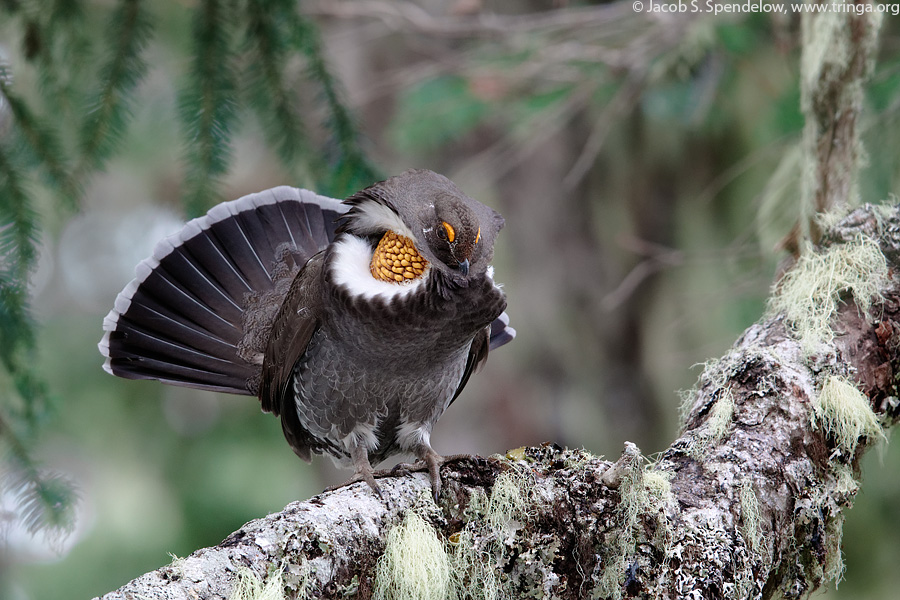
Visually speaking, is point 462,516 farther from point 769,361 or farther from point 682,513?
point 769,361

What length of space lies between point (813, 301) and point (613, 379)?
137 inches

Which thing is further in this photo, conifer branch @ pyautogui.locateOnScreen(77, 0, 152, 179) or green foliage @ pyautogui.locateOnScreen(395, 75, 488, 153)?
green foliage @ pyautogui.locateOnScreen(395, 75, 488, 153)

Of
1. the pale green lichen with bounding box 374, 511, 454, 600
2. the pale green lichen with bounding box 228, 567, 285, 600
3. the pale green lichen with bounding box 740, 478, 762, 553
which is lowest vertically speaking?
the pale green lichen with bounding box 228, 567, 285, 600

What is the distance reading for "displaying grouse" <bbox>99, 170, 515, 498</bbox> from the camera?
2.38 metres

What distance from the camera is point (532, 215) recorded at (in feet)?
19.0

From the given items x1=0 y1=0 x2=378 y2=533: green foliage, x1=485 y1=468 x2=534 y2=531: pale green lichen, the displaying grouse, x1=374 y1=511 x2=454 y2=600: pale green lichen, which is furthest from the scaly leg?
x1=0 y1=0 x2=378 y2=533: green foliage

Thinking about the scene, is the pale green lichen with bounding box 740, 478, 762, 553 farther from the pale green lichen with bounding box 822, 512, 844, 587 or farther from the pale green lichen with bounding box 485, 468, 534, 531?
the pale green lichen with bounding box 485, 468, 534, 531

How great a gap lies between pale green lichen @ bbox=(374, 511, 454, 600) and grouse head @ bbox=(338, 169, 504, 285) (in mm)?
755

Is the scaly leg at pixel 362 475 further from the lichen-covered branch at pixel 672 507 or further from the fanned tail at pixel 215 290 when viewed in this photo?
the fanned tail at pixel 215 290

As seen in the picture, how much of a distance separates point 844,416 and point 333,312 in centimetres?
160

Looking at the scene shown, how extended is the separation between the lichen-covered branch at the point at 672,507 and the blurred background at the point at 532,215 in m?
1.22

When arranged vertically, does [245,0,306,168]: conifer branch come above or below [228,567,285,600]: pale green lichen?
above

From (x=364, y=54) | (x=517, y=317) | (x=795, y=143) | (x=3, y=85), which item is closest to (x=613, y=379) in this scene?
(x=517, y=317)

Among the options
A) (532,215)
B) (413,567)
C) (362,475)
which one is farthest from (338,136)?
(532,215)
